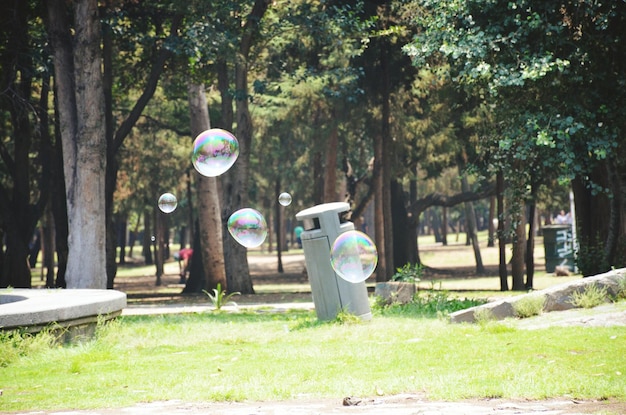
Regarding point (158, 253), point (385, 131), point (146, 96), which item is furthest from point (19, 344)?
point (158, 253)

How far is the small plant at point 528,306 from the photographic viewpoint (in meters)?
13.2

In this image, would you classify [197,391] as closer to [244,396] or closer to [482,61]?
[244,396]

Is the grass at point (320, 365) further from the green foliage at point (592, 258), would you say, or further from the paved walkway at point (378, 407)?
the green foliage at point (592, 258)

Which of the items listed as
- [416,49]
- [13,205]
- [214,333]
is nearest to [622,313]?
[214,333]

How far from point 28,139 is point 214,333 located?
15251 mm

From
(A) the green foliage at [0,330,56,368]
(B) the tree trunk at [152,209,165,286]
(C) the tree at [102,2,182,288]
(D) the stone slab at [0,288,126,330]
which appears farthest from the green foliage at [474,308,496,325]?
(B) the tree trunk at [152,209,165,286]

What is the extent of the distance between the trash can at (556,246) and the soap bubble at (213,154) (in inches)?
1015

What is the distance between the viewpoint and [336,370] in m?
9.38

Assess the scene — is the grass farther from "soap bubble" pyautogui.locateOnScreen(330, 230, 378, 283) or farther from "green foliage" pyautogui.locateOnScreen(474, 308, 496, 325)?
"soap bubble" pyautogui.locateOnScreen(330, 230, 378, 283)

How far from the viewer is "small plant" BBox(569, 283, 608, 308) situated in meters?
13.1

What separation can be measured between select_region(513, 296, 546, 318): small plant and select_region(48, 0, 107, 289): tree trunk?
952cm

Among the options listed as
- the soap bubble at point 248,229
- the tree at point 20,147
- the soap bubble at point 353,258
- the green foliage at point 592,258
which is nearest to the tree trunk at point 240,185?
the tree at point 20,147

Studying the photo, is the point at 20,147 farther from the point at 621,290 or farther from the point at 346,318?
the point at 621,290

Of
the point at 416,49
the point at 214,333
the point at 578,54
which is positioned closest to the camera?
the point at 214,333
